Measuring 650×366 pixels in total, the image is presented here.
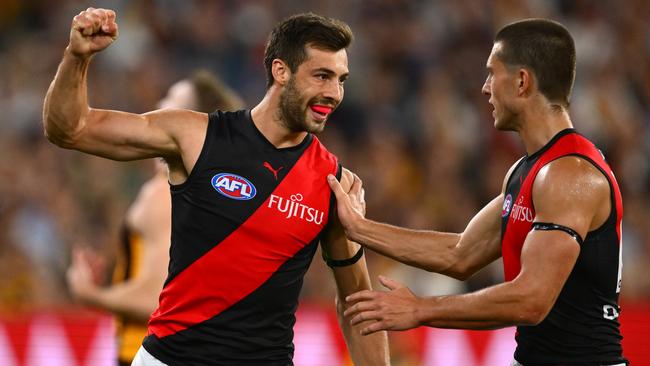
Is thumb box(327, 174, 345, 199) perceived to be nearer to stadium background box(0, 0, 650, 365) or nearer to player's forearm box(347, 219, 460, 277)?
player's forearm box(347, 219, 460, 277)

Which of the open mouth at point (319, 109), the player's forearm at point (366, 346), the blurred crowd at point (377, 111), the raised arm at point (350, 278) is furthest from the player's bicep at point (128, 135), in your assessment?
the blurred crowd at point (377, 111)

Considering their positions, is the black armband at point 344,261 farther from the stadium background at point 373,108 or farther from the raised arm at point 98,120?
the stadium background at point 373,108

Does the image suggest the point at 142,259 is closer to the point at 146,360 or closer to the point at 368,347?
the point at 146,360

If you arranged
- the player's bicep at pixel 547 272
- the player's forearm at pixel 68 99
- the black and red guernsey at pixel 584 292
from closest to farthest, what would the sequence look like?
the player's bicep at pixel 547 272 → the player's forearm at pixel 68 99 → the black and red guernsey at pixel 584 292

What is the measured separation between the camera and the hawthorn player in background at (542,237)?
14.9 ft

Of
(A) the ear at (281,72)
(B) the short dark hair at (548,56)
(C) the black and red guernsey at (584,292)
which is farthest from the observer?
(A) the ear at (281,72)

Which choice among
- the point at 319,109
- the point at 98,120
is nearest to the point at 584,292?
the point at 319,109

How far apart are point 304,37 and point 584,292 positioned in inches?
66.1

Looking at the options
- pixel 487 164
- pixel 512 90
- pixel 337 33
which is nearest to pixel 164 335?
pixel 337 33

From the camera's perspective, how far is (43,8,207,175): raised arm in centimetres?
456

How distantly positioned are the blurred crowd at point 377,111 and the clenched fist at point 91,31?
556cm

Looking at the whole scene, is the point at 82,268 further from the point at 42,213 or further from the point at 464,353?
the point at 42,213

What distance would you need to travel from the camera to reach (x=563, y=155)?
4.74m

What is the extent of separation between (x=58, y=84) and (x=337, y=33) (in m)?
1.28
